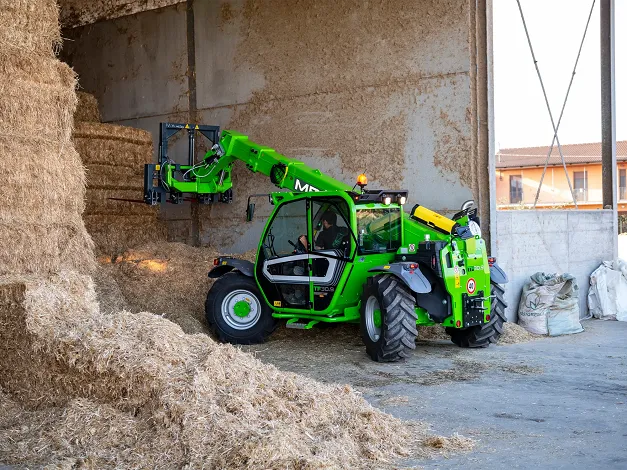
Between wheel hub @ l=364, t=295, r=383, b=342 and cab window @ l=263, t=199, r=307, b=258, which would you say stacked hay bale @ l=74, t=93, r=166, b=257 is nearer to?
cab window @ l=263, t=199, r=307, b=258

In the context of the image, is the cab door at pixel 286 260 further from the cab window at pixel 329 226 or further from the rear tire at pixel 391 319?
the rear tire at pixel 391 319

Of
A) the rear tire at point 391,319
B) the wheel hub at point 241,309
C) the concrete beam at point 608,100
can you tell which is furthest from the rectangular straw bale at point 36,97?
the concrete beam at point 608,100

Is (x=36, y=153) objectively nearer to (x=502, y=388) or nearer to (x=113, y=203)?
(x=113, y=203)

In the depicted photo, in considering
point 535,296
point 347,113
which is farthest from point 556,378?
point 347,113

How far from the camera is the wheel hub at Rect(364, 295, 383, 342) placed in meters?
7.80

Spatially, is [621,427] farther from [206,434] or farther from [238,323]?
[238,323]

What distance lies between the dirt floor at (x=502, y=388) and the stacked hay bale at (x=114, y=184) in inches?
126

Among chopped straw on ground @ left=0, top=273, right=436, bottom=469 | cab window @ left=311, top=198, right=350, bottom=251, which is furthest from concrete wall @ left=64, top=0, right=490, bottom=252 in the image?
chopped straw on ground @ left=0, top=273, right=436, bottom=469

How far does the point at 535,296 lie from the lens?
9.57 meters

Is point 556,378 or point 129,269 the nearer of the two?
point 556,378

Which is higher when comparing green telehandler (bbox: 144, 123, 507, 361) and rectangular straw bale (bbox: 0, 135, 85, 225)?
rectangular straw bale (bbox: 0, 135, 85, 225)

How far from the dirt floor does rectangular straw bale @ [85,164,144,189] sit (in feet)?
11.4

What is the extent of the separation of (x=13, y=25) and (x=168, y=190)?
337cm

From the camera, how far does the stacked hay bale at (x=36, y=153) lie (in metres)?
6.90
